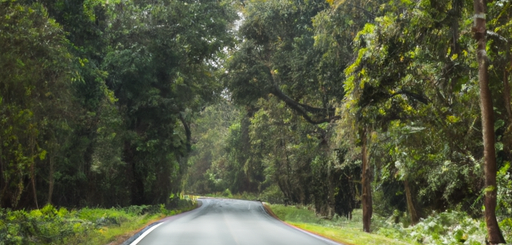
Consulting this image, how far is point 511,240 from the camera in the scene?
33.1ft

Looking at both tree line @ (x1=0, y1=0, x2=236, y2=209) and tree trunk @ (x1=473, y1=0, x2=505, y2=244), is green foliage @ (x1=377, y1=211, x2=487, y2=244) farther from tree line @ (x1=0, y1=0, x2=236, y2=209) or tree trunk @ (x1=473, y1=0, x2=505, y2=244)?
tree line @ (x1=0, y1=0, x2=236, y2=209)

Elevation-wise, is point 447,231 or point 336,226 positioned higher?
point 447,231

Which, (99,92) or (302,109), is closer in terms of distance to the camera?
(99,92)

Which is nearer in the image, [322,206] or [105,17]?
[105,17]

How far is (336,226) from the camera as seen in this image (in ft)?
69.1

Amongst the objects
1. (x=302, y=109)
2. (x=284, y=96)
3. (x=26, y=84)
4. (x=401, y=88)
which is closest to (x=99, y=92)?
(x=26, y=84)

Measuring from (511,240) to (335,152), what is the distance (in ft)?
42.8

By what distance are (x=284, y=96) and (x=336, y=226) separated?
8844 millimetres

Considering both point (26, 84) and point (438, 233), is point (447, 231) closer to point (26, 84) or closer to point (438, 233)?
point (438, 233)

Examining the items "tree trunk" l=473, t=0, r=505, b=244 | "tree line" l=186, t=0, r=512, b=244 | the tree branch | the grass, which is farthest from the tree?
the tree branch

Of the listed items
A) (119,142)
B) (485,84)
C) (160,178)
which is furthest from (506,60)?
(160,178)

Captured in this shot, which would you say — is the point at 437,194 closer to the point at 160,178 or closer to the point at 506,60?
the point at 506,60

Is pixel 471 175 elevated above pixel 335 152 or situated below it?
below

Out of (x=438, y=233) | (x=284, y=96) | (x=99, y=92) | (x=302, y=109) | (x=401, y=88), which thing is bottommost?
(x=438, y=233)
